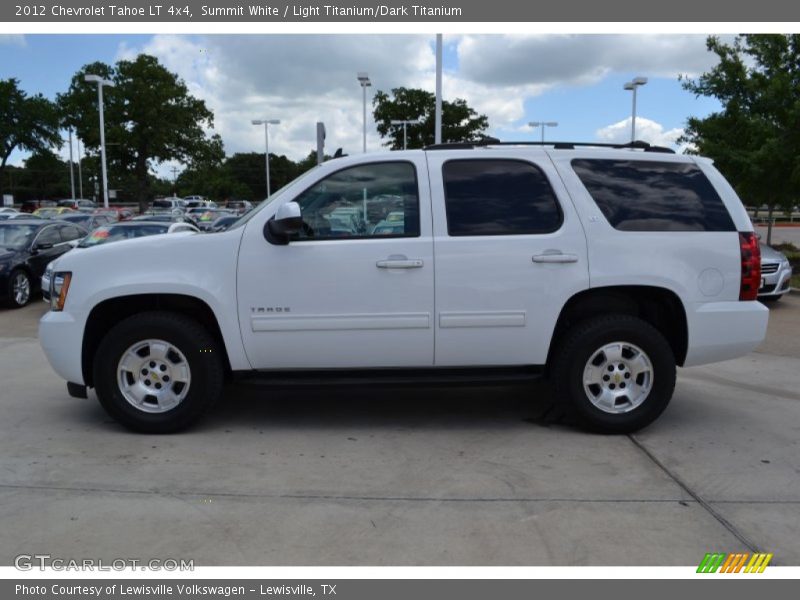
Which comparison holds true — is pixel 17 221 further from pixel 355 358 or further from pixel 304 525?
pixel 304 525

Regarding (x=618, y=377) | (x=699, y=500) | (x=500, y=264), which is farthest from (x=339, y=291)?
(x=699, y=500)

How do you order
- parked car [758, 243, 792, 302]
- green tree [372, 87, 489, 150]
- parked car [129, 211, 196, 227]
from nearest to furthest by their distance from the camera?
parked car [758, 243, 792, 302]
parked car [129, 211, 196, 227]
green tree [372, 87, 489, 150]

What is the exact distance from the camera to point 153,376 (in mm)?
5105

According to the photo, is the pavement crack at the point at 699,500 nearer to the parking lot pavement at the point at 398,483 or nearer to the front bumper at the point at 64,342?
the parking lot pavement at the point at 398,483

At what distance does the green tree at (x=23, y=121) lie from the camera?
59844mm

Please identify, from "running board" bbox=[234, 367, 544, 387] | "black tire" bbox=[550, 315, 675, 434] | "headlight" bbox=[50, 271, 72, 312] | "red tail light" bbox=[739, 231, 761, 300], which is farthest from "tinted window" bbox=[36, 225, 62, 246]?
"red tail light" bbox=[739, 231, 761, 300]

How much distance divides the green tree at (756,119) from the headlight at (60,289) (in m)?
13.1

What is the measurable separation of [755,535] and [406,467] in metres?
2.02

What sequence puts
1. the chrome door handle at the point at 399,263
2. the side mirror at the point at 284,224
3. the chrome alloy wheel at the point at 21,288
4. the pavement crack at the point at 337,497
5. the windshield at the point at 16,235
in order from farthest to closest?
the windshield at the point at 16,235 < the chrome alloy wheel at the point at 21,288 < the chrome door handle at the point at 399,263 < the side mirror at the point at 284,224 < the pavement crack at the point at 337,497

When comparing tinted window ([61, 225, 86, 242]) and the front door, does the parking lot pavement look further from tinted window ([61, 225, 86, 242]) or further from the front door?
tinted window ([61, 225, 86, 242])

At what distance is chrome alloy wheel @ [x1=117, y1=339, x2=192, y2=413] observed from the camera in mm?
5051

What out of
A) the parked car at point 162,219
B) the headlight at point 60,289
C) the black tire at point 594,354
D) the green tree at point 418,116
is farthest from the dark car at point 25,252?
the green tree at point 418,116

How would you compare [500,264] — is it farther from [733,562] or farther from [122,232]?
[122,232]

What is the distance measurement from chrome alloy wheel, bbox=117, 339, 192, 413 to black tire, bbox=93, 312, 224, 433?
3 cm
